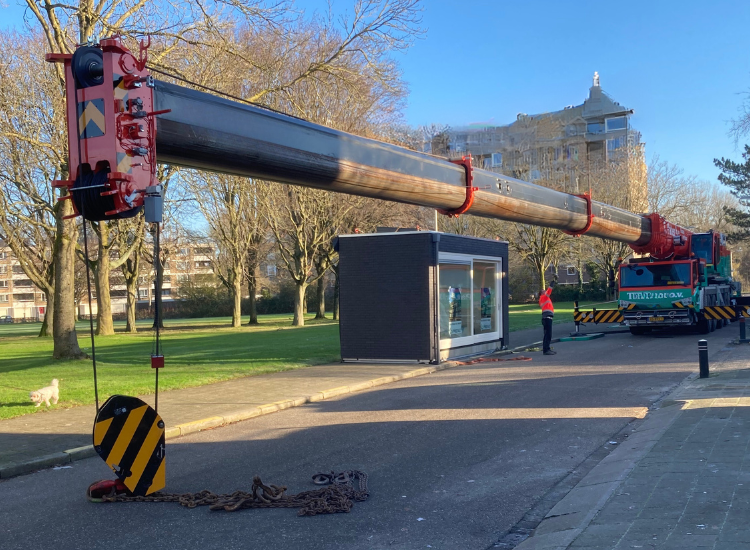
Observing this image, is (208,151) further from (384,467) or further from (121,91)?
(384,467)

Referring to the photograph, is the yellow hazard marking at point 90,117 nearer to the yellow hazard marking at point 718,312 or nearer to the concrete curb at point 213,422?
the concrete curb at point 213,422

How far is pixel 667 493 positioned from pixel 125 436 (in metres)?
4.85

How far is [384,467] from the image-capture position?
748 centimetres

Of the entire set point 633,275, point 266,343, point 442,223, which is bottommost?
point 266,343

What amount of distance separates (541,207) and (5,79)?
20.7 m

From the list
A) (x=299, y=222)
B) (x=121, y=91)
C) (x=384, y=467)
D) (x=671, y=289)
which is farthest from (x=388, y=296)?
(x=299, y=222)

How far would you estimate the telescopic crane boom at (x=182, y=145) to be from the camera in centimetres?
558

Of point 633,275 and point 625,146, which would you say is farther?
point 625,146

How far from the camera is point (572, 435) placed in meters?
8.87

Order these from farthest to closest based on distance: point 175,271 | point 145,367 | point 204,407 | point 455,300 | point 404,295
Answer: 1. point 175,271
2. point 455,300
3. point 145,367
4. point 404,295
5. point 204,407

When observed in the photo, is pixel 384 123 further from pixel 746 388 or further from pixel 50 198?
pixel 746 388

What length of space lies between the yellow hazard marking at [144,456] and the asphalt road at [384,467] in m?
0.23

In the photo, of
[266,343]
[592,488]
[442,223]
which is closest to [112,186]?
[592,488]

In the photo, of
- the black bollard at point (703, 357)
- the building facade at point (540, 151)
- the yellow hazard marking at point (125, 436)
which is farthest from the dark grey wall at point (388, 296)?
the building facade at point (540, 151)
